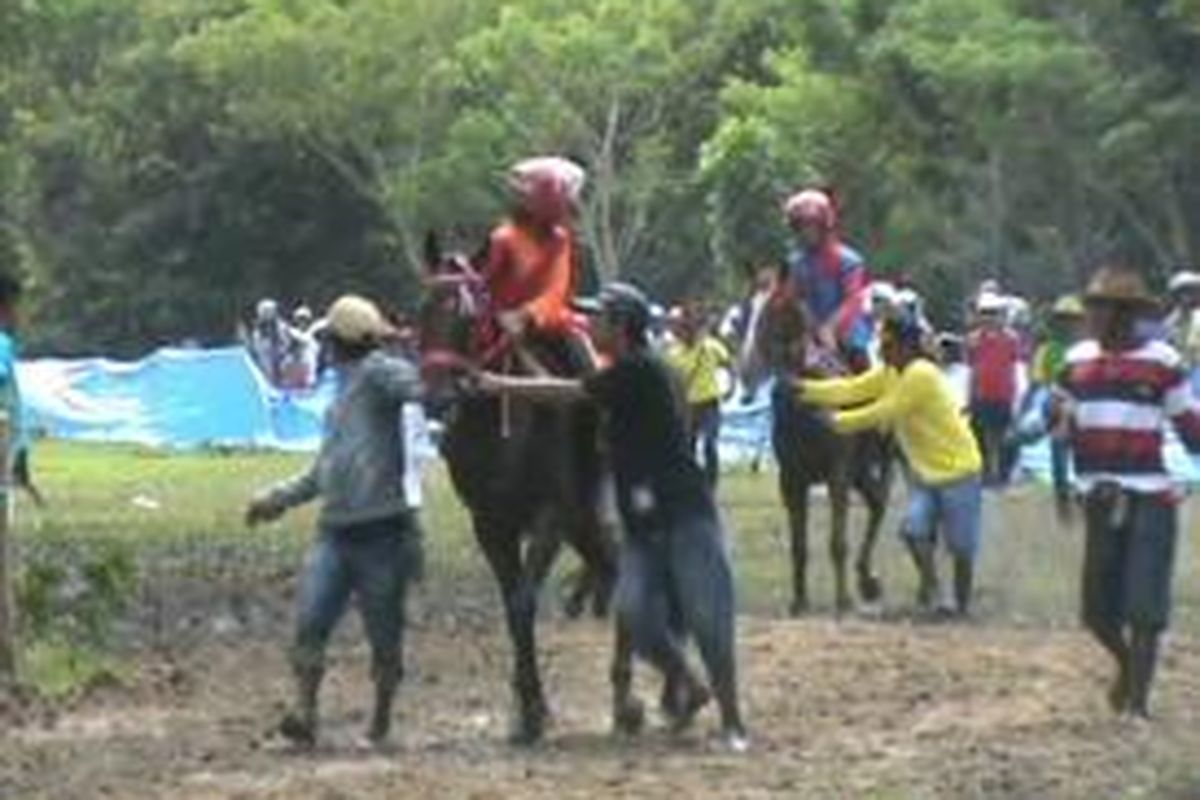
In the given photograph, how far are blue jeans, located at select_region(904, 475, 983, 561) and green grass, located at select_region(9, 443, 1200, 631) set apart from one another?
474 mm

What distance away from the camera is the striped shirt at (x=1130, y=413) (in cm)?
1238

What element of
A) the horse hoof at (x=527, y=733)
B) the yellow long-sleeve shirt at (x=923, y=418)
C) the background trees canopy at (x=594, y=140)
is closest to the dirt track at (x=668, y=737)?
the horse hoof at (x=527, y=733)

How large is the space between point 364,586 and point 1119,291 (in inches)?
126

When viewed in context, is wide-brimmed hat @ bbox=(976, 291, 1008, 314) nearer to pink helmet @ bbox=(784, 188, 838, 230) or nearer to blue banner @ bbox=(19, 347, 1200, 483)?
pink helmet @ bbox=(784, 188, 838, 230)

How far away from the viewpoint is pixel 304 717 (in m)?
11.9

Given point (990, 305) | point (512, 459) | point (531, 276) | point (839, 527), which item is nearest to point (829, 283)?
point (839, 527)

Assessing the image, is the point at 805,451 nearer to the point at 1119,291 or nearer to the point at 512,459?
the point at 1119,291

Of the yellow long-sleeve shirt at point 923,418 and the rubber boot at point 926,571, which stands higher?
the yellow long-sleeve shirt at point 923,418

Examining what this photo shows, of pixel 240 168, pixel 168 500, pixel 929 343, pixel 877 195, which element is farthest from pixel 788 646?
pixel 240 168

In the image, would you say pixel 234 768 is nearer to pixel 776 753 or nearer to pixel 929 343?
pixel 776 753

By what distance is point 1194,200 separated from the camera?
48969 mm

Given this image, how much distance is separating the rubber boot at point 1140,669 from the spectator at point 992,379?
1410 centimetres

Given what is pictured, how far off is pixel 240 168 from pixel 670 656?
5562 cm

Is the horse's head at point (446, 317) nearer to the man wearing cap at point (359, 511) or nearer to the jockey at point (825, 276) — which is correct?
the man wearing cap at point (359, 511)
